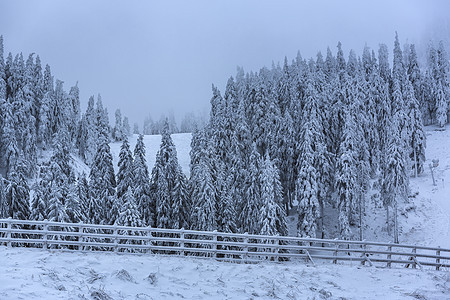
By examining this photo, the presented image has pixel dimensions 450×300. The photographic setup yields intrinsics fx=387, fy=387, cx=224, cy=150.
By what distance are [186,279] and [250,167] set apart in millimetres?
33148

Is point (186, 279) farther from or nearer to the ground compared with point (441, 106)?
nearer to the ground

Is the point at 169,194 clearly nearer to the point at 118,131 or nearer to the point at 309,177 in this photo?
the point at 309,177

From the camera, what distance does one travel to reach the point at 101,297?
12.7 meters

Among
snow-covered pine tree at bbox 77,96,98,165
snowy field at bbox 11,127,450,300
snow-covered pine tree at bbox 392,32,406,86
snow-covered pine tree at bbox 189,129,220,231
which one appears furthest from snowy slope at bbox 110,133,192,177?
snowy field at bbox 11,127,450,300

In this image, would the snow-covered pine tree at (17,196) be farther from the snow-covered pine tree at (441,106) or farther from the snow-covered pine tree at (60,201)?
the snow-covered pine tree at (441,106)

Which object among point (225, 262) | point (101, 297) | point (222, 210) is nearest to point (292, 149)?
point (222, 210)

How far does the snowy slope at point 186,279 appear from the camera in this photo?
13.3 meters

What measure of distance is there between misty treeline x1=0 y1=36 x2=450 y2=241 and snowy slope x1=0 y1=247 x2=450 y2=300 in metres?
21.4

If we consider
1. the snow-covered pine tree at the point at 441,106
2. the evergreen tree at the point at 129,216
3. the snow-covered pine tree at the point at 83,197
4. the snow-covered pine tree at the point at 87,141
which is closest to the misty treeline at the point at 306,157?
the evergreen tree at the point at 129,216

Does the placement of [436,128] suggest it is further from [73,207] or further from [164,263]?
[164,263]

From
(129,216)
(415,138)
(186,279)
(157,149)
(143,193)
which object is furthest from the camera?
(157,149)

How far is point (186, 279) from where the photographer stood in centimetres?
1598

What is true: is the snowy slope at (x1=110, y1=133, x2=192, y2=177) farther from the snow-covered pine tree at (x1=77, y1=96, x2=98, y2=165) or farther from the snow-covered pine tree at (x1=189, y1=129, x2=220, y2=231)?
the snow-covered pine tree at (x1=189, y1=129, x2=220, y2=231)

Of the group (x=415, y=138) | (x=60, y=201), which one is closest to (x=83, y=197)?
(x=60, y=201)
